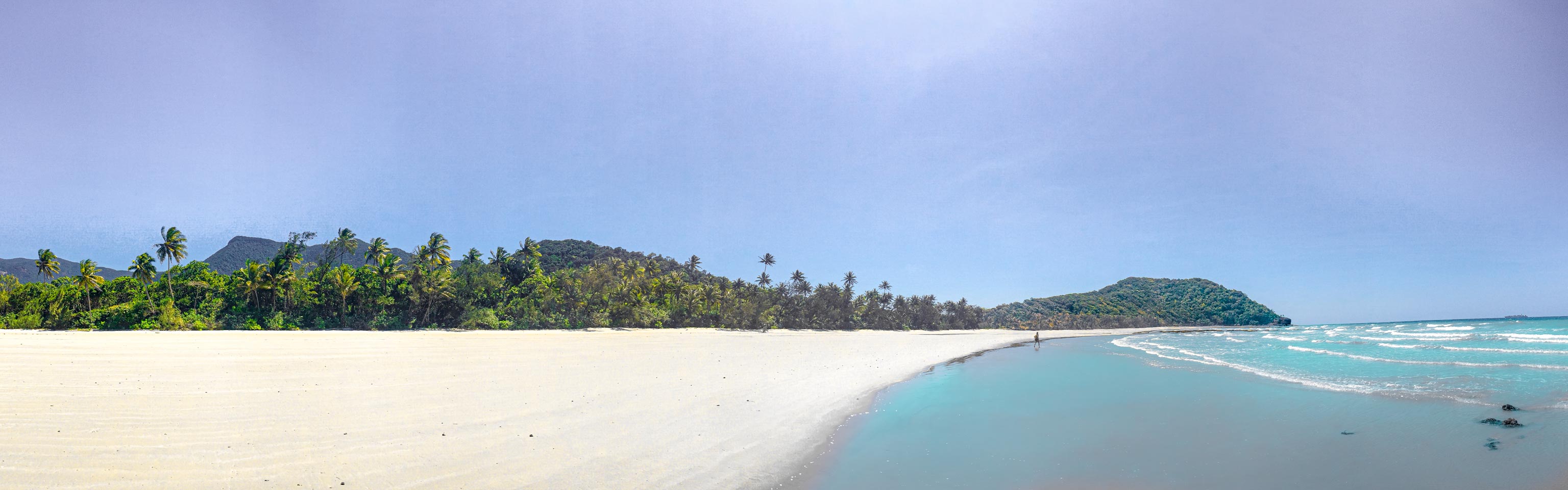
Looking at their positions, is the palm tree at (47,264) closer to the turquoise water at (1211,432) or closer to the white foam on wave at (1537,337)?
the turquoise water at (1211,432)

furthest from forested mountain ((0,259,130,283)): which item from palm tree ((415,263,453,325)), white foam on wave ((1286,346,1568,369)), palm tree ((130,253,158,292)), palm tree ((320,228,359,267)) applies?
white foam on wave ((1286,346,1568,369))

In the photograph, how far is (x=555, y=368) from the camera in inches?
667

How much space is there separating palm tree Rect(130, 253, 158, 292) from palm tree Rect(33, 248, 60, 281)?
1072cm

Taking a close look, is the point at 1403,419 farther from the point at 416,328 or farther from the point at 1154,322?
the point at 1154,322

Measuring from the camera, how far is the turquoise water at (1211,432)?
8.48m

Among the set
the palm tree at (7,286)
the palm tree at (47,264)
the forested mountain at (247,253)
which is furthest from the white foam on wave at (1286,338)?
the forested mountain at (247,253)

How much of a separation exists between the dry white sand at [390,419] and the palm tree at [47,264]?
165 ft

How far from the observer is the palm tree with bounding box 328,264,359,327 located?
50.0 metres

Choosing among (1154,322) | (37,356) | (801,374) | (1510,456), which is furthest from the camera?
(1154,322)

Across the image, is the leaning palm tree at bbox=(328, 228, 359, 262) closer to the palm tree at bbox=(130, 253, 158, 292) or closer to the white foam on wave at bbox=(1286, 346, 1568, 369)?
the palm tree at bbox=(130, 253, 158, 292)

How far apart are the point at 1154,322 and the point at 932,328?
10277 centimetres

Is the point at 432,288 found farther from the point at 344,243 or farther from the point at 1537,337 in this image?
the point at 1537,337

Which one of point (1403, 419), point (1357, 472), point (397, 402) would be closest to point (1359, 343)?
point (1403, 419)

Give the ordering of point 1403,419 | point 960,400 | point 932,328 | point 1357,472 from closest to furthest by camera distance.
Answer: point 1357,472
point 1403,419
point 960,400
point 932,328
